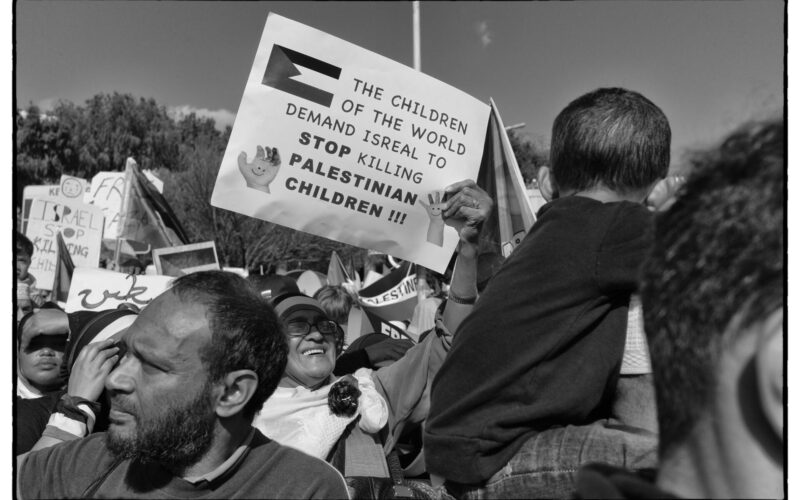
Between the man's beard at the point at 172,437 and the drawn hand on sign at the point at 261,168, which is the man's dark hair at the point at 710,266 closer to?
the man's beard at the point at 172,437

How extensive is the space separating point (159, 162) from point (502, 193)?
1841 inches

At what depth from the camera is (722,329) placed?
0.76m

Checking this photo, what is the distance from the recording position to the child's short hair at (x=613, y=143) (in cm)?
164

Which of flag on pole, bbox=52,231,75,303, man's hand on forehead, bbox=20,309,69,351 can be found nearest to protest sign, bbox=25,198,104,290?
flag on pole, bbox=52,231,75,303

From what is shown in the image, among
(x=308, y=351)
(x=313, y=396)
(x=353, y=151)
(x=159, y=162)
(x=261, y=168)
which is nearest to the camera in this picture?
(x=261, y=168)

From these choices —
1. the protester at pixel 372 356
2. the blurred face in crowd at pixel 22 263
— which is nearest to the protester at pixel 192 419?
the protester at pixel 372 356

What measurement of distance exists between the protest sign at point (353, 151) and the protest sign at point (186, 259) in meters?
3.79

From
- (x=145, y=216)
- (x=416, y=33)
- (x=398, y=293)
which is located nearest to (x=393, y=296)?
(x=398, y=293)

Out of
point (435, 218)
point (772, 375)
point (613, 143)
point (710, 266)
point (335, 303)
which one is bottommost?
point (335, 303)

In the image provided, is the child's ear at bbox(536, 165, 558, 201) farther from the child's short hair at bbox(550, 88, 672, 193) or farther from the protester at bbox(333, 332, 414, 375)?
the protester at bbox(333, 332, 414, 375)

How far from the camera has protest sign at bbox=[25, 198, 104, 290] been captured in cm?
782

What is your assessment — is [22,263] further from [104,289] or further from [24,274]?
[104,289]

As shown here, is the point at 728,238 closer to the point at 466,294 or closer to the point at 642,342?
the point at 642,342

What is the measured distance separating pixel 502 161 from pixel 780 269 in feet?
8.68
